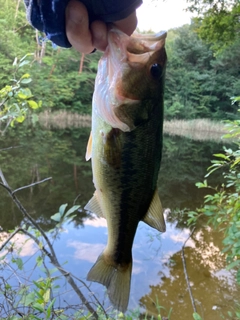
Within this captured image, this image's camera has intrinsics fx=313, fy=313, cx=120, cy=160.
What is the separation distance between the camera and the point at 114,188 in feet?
4.88

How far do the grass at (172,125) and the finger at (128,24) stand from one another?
20.4 metres

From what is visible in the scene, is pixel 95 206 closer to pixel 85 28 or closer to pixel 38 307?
pixel 38 307

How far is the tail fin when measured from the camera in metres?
Answer: 1.63

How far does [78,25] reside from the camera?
46.3 inches

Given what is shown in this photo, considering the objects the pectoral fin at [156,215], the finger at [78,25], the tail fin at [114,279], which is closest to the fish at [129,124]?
the pectoral fin at [156,215]

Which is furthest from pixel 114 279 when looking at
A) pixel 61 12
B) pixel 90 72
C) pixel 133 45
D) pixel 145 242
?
pixel 90 72

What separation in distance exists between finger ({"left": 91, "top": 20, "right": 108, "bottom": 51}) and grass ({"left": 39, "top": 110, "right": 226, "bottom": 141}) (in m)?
20.5

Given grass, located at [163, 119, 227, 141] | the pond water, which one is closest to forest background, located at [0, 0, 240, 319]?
grass, located at [163, 119, 227, 141]

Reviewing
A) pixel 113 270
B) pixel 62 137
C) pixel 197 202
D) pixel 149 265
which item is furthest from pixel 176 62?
pixel 113 270

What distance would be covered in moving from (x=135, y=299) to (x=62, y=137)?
12482 mm

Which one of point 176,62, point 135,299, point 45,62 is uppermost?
point 176,62

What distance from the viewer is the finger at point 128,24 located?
126cm

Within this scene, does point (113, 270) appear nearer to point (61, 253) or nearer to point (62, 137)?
point (61, 253)

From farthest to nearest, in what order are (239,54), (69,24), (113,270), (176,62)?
(176,62)
(239,54)
(113,270)
(69,24)
